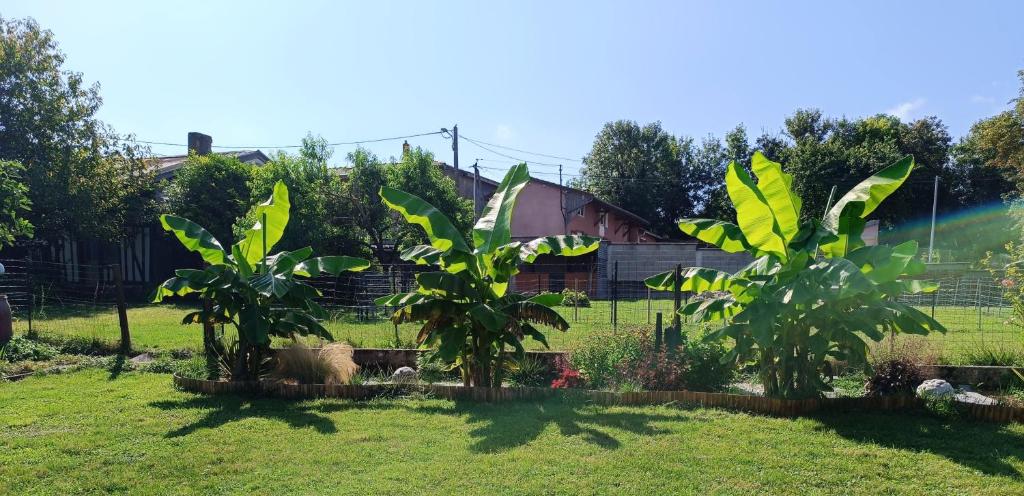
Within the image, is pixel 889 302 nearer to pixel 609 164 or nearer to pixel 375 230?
pixel 375 230

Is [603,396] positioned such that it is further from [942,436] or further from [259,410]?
[259,410]

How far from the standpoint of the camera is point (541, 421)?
6074 mm

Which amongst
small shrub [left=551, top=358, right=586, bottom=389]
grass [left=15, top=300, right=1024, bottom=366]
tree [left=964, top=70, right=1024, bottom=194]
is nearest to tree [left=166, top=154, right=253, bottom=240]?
grass [left=15, top=300, right=1024, bottom=366]

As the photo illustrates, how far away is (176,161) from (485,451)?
3246 centimetres

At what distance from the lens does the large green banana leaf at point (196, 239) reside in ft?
26.3

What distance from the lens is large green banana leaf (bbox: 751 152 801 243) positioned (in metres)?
6.34

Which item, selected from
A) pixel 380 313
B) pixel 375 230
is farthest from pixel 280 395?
pixel 375 230

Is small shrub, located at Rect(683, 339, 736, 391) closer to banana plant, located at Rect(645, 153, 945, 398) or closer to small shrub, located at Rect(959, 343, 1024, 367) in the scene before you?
banana plant, located at Rect(645, 153, 945, 398)

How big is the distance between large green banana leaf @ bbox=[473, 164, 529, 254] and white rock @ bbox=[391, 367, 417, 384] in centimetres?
207

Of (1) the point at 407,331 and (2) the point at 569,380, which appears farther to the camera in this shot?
(1) the point at 407,331

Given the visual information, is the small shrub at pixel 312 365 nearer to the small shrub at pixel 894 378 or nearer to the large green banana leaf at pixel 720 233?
the large green banana leaf at pixel 720 233

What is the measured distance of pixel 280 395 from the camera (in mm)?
7367

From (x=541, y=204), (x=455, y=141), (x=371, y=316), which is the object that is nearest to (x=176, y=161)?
(x=455, y=141)

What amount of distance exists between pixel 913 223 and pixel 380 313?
139 feet
